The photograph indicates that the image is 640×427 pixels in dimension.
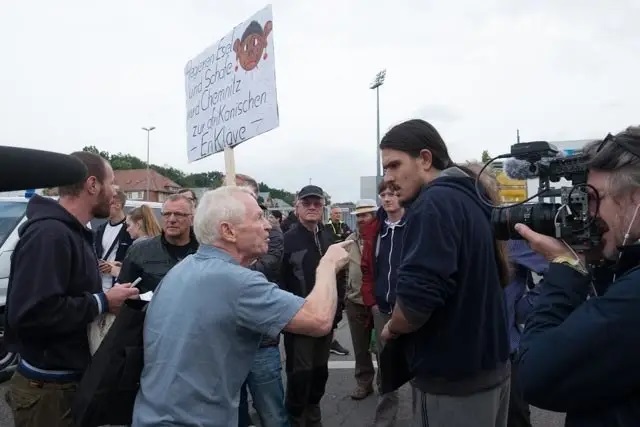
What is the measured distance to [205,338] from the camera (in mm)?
1930

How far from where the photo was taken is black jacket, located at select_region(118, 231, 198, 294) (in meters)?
3.45

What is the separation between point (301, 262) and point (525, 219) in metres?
2.95

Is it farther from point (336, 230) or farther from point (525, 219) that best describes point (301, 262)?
point (336, 230)

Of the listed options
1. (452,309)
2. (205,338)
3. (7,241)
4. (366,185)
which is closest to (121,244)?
(7,241)

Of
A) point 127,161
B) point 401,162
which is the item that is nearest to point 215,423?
point 401,162

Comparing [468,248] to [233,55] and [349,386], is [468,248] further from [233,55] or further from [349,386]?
[349,386]

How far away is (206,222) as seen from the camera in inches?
84.3

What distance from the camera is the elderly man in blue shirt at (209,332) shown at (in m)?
1.92

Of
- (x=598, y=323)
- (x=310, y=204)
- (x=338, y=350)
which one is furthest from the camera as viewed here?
(x=338, y=350)

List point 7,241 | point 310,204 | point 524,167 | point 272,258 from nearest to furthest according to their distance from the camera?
point 524,167 < point 272,258 < point 310,204 < point 7,241

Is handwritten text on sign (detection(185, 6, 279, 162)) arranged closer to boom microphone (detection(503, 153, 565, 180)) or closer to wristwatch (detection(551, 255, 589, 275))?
boom microphone (detection(503, 153, 565, 180))

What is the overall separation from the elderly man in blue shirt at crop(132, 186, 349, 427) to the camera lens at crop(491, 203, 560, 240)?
0.68 meters

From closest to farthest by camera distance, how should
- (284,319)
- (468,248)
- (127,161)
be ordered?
1. (284,319)
2. (468,248)
3. (127,161)

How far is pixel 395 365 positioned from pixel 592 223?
123 cm
